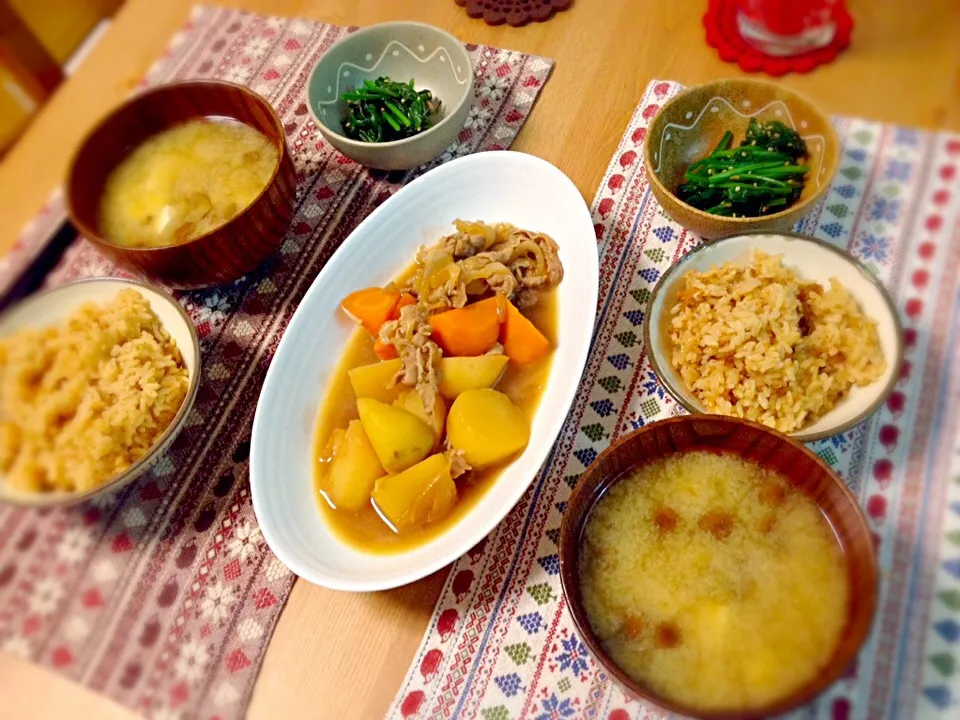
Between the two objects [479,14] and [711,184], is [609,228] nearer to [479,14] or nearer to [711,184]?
[711,184]

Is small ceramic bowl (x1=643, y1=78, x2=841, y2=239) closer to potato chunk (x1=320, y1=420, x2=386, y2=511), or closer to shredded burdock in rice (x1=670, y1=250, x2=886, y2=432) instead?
shredded burdock in rice (x1=670, y1=250, x2=886, y2=432)

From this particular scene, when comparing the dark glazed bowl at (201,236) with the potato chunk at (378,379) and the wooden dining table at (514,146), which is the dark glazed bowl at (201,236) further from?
the potato chunk at (378,379)

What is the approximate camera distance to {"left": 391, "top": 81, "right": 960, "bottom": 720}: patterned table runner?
657 millimetres

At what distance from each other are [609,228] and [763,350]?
1.33ft

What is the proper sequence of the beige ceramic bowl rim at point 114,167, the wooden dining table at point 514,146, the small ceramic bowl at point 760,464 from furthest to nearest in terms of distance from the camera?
the beige ceramic bowl rim at point 114,167 < the wooden dining table at point 514,146 < the small ceramic bowl at point 760,464

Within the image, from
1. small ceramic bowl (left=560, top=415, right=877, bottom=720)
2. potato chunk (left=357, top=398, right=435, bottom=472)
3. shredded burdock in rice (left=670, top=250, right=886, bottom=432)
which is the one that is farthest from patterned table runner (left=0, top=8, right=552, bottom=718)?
shredded burdock in rice (left=670, top=250, right=886, bottom=432)

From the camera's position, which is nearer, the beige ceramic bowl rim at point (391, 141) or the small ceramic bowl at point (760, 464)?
the small ceramic bowl at point (760, 464)

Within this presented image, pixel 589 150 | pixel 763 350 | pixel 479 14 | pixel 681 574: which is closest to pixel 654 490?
pixel 681 574

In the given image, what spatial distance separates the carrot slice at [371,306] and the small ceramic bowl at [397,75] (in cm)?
27

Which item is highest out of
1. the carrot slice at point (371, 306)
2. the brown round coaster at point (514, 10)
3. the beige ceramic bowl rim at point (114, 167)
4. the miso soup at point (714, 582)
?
the beige ceramic bowl rim at point (114, 167)

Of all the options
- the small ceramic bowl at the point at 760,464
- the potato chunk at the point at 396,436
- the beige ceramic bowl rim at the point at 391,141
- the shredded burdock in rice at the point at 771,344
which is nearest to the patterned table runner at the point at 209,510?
the beige ceramic bowl rim at the point at 391,141

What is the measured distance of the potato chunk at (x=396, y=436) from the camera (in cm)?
88

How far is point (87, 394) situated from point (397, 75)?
874 millimetres

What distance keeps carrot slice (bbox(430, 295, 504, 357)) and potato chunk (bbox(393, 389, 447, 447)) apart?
90 millimetres
